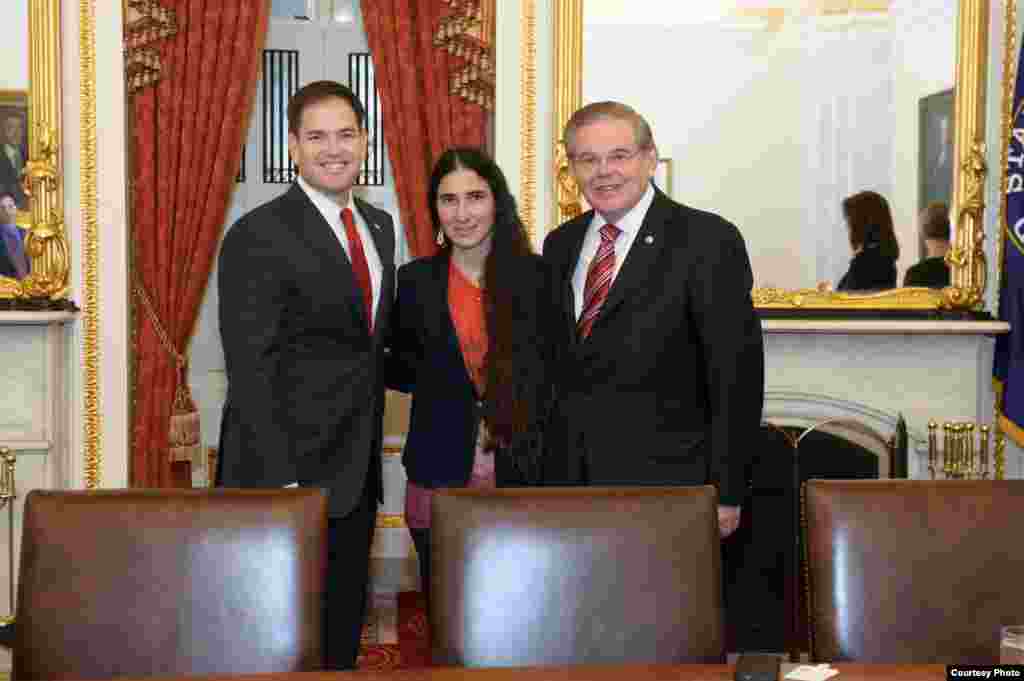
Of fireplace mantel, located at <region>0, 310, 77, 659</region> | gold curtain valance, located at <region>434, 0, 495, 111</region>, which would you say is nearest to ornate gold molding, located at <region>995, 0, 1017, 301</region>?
gold curtain valance, located at <region>434, 0, 495, 111</region>

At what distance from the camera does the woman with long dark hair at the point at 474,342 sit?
273 cm

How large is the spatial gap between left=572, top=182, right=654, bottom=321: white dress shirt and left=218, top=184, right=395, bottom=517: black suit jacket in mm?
444

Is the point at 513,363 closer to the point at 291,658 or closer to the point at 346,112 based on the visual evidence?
the point at 346,112

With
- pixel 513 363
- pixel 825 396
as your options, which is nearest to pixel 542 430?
pixel 513 363

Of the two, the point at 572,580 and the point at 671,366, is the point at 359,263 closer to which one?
the point at 671,366

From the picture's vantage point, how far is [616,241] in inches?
106

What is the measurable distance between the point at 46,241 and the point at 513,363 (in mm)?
2434

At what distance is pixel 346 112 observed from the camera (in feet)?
8.87

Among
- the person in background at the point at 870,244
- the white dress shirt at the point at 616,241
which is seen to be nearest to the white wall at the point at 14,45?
the white dress shirt at the point at 616,241

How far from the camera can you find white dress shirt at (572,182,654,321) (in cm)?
268

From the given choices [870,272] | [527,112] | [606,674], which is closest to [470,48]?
[527,112]

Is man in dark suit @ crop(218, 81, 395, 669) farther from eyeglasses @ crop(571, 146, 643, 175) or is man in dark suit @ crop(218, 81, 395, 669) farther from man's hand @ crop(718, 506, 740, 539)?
man's hand @ crop(718, 506, 740, 539)

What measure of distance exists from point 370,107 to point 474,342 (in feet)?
8.59

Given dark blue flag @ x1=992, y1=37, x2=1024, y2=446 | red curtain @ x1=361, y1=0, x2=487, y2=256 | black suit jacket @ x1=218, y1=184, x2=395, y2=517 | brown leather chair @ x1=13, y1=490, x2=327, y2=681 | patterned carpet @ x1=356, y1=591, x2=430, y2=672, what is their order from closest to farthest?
brown leather chair @ x1=13, y1=490, x2=327, y2=681 → black suit jacket @ x1=218, y1=184, x2=395, y2=517 → patterned carpet @ x1=356, y1=591, x2=430, y2=672 → dark blue flag @ x1=992, y1=37, x2=1024, y2=446 → red curtain @ x1=361, y1=0, x2=487, y2=256
